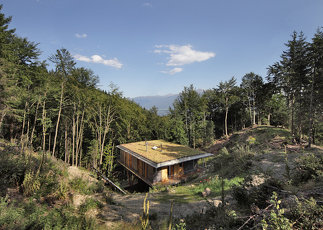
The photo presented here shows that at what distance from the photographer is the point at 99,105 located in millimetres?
18234

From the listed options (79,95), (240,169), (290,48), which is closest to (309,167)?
(240,169)

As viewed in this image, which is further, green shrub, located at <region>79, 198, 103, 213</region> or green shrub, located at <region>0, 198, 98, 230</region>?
green shrub, located at <region>79, 198, 103, 213</region>

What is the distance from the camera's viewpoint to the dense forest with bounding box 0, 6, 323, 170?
46.6ft

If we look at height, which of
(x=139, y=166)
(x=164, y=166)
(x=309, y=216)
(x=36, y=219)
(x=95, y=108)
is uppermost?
(x=95, y=108)

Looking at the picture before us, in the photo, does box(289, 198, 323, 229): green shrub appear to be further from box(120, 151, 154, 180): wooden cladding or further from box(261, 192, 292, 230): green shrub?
box(120, 151, 154, 180): wooden cladding

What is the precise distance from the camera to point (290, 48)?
1659cm

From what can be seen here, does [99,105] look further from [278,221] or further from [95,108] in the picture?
[278,221]

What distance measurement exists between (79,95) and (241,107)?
112 ft

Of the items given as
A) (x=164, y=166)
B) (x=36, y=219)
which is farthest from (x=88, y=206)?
(x=164, y=166)

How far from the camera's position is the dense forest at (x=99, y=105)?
1420cm

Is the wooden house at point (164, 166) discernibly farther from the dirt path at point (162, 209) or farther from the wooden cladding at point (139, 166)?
the dirt path at point (162, 209)

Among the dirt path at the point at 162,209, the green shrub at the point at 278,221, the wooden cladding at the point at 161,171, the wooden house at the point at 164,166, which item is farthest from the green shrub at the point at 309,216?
the wooden cladding at the point at 161,171

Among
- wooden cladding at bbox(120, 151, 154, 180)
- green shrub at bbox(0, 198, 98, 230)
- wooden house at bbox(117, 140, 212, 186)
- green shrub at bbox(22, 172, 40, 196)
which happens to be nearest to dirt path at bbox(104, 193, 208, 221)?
green shrub at bbox(0, 198, 98, 230)

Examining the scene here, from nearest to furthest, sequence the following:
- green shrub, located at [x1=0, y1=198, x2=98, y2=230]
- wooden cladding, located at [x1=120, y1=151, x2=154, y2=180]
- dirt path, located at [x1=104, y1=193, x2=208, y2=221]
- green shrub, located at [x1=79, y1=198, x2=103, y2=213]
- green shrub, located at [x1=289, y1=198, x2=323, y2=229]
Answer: green shrub, located at [x1=289, y1=198, x2=323, y2=229] < green shrub, located at [x1=0, y1=198, x2=98, y2=230] < green shrub, located at [x1=79, y1=198, x2=103, y2=213] < dirt path, located at [x1=104, y1=193, x2=208, y2=221] < wooden cladding, located at [x1=120, y1=151, x2=154, y2=180]
